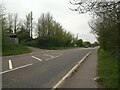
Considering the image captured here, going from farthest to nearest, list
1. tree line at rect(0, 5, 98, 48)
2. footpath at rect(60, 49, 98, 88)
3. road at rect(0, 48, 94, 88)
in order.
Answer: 1. tree line at rect(0, 5, 98, 48)
2. road at rect(0, 48, 94, 88)
3. footpath at rect(60, 49, 98, 88)

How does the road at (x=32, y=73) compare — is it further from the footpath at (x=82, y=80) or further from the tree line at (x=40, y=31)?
the tree line at (x=40, y=31)

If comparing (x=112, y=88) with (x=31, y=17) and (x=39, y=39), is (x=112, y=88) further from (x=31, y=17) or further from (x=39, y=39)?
(x=31, y=17)

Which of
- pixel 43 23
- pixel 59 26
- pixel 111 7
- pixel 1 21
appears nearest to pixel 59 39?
pixel 59 26

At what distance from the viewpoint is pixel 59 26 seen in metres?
Result: 105

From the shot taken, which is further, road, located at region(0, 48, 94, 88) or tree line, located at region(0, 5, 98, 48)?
tree line, located at region(0, 5, 98, 48)

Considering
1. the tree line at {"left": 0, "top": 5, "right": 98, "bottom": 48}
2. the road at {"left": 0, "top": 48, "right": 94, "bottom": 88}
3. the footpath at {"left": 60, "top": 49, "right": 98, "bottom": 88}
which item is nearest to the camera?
the footpath at {"left": 60, "top": 49, "right": 98, "bottom": 88}

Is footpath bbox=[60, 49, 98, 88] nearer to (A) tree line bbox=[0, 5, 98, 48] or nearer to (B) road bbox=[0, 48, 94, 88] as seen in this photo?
(B) road bbox=[0, 48, 94, 88]

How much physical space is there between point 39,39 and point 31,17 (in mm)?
10802

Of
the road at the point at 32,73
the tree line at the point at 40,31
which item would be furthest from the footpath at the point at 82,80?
the tree line at the point at 40,31

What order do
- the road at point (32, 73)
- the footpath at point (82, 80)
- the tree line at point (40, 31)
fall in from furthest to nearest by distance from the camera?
1. the tree line at point (40, 31)
2. the road at point (32, 73)
3. the footpath at point (82, 80)

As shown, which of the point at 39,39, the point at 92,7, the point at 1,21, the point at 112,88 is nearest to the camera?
the point at 112,88

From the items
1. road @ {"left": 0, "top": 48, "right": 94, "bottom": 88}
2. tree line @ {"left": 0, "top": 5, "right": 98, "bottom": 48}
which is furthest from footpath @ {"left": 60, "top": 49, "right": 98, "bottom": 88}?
tree line @ {"left": 0, "top": 5, "right": 98, "bottom": 48}

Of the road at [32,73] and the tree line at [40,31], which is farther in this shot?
the tree line at [40,31]

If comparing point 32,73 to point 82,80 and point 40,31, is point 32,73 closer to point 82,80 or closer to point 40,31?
point 82,80
